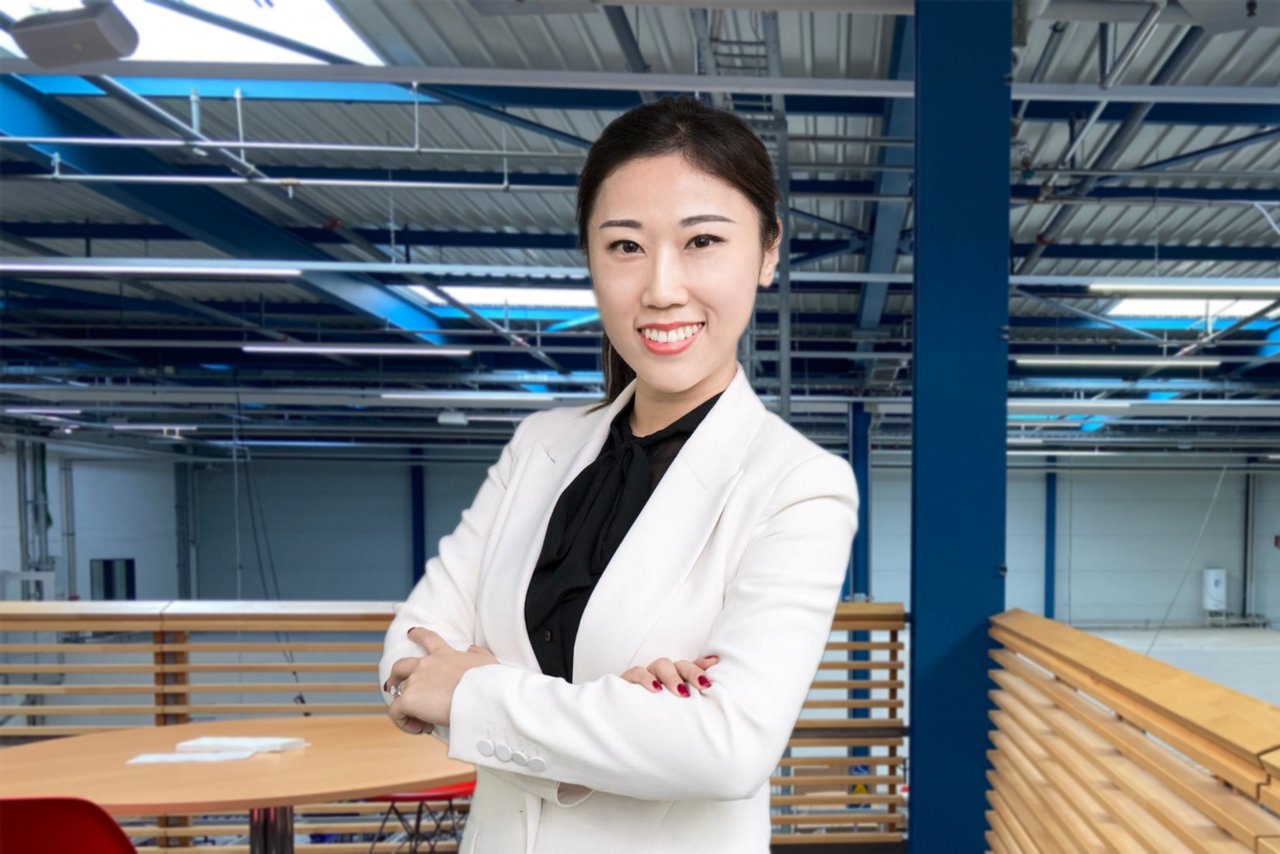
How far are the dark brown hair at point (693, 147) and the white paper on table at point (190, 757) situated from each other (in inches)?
73.1

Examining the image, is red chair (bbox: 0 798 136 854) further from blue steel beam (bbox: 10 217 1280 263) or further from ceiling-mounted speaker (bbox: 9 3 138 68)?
blue steel beam (bbox: 10 217 1280 263)

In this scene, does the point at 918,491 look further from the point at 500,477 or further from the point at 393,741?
the point at 500,477

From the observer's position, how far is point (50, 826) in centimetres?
157

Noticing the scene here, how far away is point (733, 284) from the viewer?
3.60ft

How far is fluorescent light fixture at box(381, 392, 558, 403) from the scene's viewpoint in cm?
1105

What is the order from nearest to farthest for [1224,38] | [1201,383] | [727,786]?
[727,786]
[1224,38]
[1201,383]

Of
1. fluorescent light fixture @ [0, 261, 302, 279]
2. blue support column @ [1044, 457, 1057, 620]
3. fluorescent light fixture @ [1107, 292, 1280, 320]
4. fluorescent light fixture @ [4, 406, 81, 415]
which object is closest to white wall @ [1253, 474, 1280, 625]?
blue support column @ [1044, 457, 1057, 620]

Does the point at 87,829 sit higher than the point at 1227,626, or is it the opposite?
the point at 87,829

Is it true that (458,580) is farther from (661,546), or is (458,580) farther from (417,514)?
(417,514)

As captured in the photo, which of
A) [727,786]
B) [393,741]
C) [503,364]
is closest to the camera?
[727,786]

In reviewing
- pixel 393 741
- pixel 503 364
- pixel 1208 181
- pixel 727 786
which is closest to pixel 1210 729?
pixel 727 786

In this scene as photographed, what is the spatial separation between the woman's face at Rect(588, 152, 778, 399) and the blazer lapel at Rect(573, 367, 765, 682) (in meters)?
0.09

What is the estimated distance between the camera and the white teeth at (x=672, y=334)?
1105 millimetres

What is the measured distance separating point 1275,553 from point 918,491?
20.1 meters
